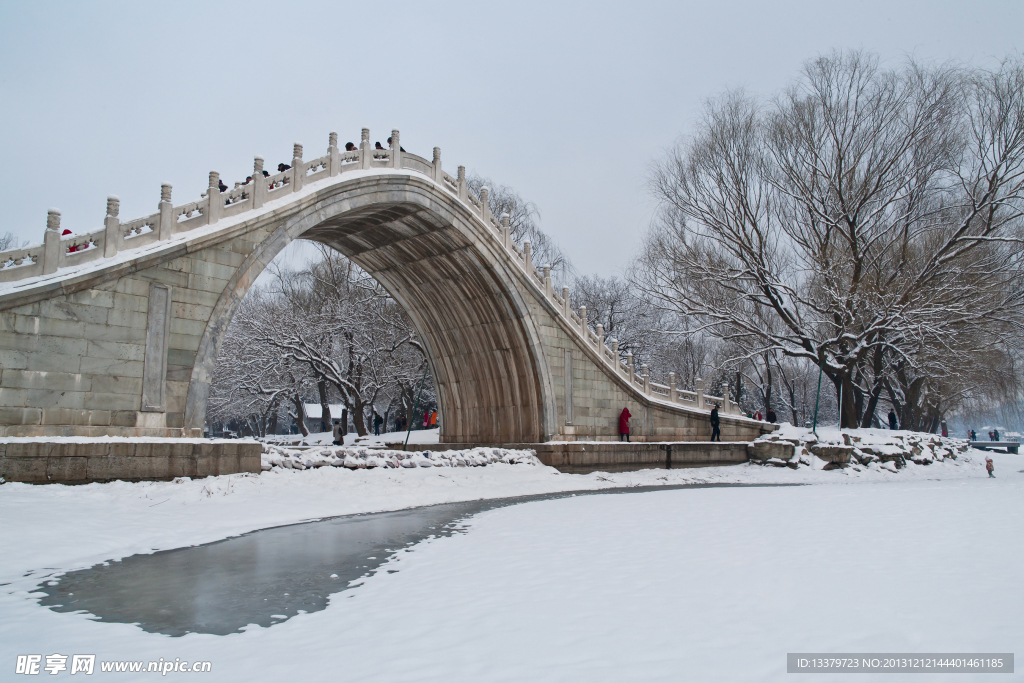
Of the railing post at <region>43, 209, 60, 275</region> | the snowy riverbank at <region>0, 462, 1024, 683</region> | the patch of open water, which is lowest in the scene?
the patch of open water

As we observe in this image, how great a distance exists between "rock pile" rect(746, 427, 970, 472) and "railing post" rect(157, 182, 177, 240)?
1796 centimetres

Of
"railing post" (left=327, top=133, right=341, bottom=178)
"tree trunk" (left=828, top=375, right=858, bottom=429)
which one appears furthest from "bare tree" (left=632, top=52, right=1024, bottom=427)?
"railing post" (left=327, top=133, right=341, bottom=178)

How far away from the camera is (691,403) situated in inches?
997

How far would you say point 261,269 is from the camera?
586 inches

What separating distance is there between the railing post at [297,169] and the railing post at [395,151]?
9.57ft

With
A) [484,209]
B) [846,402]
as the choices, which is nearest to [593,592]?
[484,209]

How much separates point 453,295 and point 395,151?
5.20 m

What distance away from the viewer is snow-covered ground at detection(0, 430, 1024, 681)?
12.6 feet

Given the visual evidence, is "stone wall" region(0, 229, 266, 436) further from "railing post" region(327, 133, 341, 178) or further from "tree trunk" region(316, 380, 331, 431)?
"tree trunk" region(316, 380, 331, 431)

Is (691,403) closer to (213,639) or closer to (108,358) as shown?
(108,358)

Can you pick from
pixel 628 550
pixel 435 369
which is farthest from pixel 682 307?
pixel 628 550

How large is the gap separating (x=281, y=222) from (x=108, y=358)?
457 cm

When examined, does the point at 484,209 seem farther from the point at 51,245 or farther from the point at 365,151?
the point at 51,245

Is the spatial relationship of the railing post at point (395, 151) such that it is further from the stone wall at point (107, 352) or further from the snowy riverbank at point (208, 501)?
the snowy riverbank at point (208, 501)
